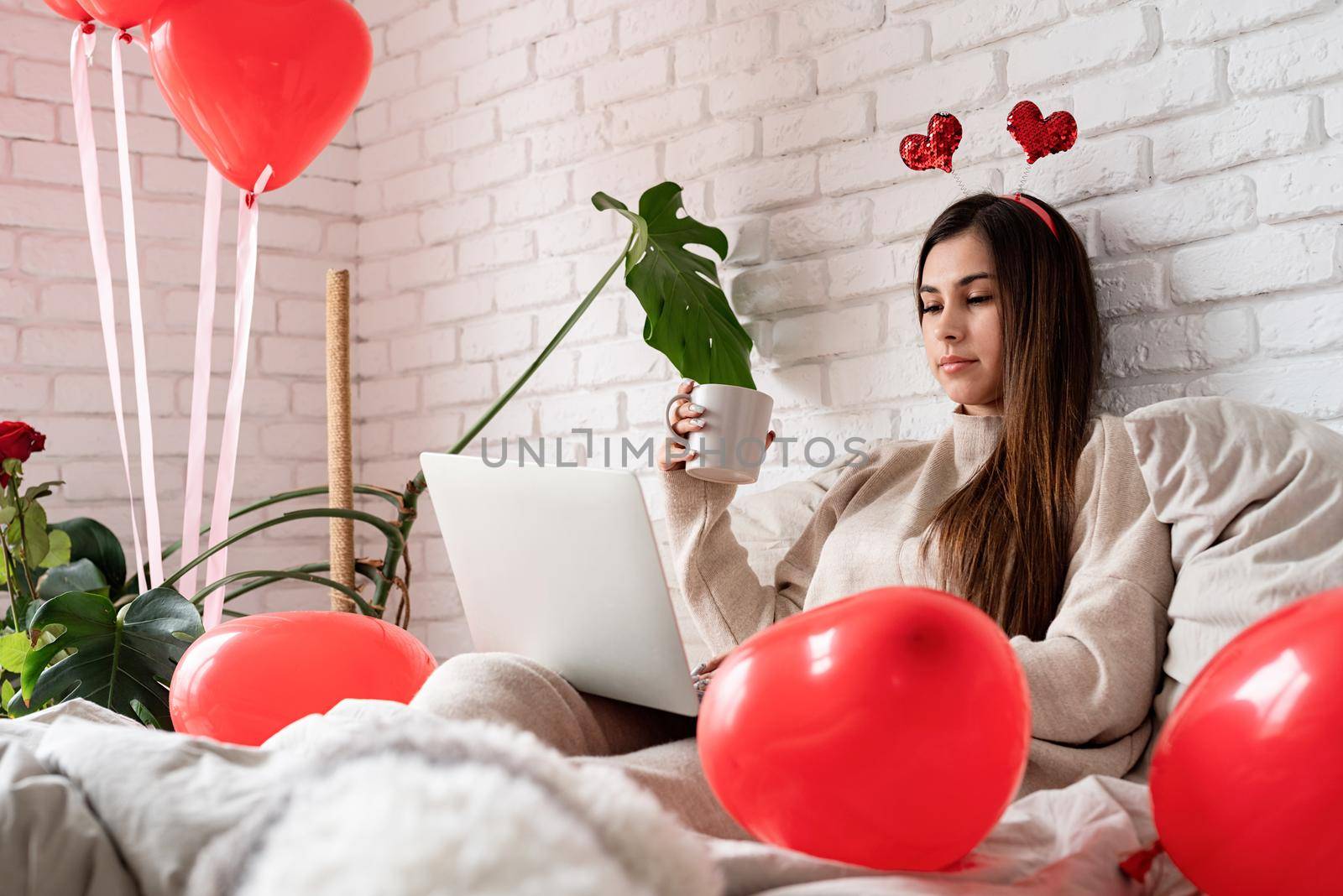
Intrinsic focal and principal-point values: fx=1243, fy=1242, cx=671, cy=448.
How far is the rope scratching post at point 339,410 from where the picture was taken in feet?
6.72

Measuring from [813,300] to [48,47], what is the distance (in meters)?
1.72

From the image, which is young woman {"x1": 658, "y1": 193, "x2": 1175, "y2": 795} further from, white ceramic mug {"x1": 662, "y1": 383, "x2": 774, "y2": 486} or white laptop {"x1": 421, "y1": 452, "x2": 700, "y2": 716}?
white laptop {"x1": 421, "y1": 452, "x2": 700, "y2": 716}

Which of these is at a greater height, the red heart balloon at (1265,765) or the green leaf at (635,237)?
the green leaf at (635,237)

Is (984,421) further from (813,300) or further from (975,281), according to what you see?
(813,300)

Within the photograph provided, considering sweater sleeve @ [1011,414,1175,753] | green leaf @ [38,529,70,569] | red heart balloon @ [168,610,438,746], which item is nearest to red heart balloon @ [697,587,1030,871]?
sweater sleeve @ [1011,414,1175,753]

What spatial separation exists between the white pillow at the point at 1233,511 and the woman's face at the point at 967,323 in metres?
0.32

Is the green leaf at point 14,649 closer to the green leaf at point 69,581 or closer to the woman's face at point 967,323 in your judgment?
the green leaf at point 69,581

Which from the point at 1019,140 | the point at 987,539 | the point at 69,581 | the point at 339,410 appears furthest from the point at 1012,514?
the point at 69,581

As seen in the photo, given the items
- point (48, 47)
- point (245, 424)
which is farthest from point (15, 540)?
point (48, 47)

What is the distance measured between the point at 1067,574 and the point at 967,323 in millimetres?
397

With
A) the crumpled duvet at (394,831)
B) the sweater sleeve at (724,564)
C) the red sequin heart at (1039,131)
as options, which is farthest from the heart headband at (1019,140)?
the crumpled duvet at (394,831)

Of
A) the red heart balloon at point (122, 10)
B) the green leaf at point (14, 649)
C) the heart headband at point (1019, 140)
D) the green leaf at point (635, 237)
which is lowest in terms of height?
the green leaf at point (14, 649)

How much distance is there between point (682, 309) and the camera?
83.0 inches

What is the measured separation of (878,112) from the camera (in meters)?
2.05
